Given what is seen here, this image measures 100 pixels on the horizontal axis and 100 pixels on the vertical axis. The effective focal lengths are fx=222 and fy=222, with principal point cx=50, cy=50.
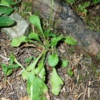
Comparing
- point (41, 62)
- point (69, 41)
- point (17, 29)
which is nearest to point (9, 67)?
point (41, 62)

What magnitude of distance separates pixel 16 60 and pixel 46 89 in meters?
0.45

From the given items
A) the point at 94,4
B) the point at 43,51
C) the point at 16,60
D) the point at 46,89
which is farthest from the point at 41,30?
the point at 94,4

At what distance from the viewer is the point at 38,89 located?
224cm

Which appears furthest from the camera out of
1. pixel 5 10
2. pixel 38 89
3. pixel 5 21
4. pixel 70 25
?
pixel 70 25

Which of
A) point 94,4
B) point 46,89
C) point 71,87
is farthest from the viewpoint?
point 94,4

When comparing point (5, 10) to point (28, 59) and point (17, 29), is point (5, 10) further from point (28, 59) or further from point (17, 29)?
point (28, 59)

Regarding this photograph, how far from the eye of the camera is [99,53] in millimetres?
2721

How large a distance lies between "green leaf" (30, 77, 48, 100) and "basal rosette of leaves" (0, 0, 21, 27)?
0.71 m

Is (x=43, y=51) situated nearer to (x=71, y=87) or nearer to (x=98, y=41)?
(x=71, y=87)

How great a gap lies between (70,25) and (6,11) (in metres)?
0.79

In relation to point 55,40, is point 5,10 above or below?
above

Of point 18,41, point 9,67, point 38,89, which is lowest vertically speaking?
point 38,89

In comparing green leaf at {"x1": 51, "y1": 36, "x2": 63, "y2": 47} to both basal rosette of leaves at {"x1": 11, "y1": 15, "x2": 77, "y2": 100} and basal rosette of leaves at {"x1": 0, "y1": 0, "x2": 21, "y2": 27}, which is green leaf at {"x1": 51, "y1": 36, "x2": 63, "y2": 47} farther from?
basal rosette of leaves at {"x1": 0, "y1": 0, "x2": 21, "y2": 27}

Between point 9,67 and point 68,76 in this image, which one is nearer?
point 9,67
